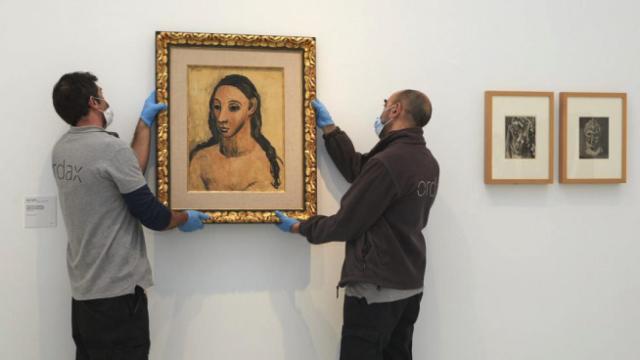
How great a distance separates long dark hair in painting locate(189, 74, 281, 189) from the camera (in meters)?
1.96

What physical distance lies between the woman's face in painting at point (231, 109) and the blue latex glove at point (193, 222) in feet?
1.09

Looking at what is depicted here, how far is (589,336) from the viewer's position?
2252 millimetres

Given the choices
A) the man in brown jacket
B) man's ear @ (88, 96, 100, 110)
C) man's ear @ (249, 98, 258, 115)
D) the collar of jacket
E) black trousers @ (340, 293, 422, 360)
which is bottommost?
black trousers @ (340, 293, 422, 360)

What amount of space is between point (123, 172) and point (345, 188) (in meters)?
0.90

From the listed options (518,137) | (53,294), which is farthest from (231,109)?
(518,137)

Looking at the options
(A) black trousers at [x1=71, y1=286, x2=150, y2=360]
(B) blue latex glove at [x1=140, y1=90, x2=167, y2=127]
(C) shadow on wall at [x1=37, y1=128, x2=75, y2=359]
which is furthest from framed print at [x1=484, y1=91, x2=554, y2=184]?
(C) shadow on wall at [x1=37, y1=128, x2=75, y2=359]

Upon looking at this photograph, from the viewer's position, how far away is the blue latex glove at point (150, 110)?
1880mm

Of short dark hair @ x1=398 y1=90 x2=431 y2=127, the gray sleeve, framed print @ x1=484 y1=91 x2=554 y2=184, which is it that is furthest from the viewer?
framed print @ x1=484 y1=91 x2=554 y2=184

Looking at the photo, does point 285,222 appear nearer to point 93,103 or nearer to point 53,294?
point 93,103

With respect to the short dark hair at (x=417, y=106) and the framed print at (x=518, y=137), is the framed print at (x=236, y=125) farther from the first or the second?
the framed print at (x=518, y=137)

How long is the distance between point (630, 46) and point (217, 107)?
1928 millimetres

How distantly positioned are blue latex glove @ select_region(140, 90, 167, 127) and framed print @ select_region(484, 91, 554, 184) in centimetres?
139

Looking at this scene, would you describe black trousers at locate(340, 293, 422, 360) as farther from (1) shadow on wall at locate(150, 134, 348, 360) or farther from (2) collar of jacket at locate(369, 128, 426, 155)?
(2) collar of jacket at locate(369, 128, 426, 155)

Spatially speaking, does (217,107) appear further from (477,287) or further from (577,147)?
(577,147)
